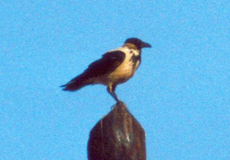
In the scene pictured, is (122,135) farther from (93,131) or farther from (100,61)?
(100,61)

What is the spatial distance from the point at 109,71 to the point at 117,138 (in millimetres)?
4356

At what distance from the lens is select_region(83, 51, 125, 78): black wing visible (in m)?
8.41

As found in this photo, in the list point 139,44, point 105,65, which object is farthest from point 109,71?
point 139,44

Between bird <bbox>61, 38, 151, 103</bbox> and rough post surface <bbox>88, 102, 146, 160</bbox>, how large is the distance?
3987 millimetres

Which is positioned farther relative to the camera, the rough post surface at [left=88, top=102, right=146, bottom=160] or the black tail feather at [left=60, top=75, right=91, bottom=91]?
the black tail feather at [left=60, top=75, right=91, bottom=91]

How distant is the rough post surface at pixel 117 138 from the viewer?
406 centimetres

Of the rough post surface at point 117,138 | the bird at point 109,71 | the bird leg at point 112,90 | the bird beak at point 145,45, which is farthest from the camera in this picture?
the bird beak at point 145,45

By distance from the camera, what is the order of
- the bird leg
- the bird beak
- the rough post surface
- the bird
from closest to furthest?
the rough post surface, the bird leg, the bird, the bird beak

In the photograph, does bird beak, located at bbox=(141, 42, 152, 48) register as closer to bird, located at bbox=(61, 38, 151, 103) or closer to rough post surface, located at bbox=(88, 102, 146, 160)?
bird, located at bbox=(61, 38, 151, 103)

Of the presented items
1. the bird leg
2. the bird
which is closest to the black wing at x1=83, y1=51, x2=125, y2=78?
the bird

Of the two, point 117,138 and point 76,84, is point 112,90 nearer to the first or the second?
point 76,84

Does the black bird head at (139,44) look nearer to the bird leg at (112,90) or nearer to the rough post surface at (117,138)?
the bird leg at (112,90)

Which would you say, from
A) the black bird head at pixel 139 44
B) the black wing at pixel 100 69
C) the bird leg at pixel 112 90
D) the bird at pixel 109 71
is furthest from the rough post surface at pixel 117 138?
the black bird head at pixel 139 44

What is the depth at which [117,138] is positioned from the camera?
13.4ft
